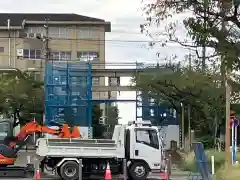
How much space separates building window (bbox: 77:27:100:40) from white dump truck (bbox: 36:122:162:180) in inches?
2277

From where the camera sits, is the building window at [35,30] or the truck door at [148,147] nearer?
the truck door at [148,147]

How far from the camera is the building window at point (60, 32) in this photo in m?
81.9

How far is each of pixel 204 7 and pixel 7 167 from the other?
16.7m

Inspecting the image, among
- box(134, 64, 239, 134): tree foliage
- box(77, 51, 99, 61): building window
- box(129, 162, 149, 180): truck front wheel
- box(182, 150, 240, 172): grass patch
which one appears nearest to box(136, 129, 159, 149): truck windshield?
box(129, 162, 149, 180): truck front wheel

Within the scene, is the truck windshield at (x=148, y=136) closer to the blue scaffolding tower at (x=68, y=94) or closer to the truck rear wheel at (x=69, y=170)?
the truck rear wheel at (x=69, y=170)

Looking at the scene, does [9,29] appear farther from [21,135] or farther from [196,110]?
[21,135]

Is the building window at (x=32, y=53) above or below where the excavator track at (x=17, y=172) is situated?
above

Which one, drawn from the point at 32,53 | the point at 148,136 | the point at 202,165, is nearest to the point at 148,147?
the point at 148,136

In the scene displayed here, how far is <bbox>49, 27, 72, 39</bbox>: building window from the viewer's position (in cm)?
8194

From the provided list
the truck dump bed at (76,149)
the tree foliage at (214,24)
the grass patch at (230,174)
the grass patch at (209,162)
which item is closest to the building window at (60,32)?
the grass patch at (209,162)

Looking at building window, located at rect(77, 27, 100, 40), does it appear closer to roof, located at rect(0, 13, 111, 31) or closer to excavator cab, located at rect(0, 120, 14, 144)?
roof, located at rect(0, 13, 111, 31)

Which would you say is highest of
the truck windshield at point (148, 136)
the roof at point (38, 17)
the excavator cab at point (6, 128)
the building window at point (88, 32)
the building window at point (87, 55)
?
the roof at point (38, 17)

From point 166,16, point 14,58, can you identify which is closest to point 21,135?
point 166,16

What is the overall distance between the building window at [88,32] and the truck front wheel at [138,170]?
58.3m
